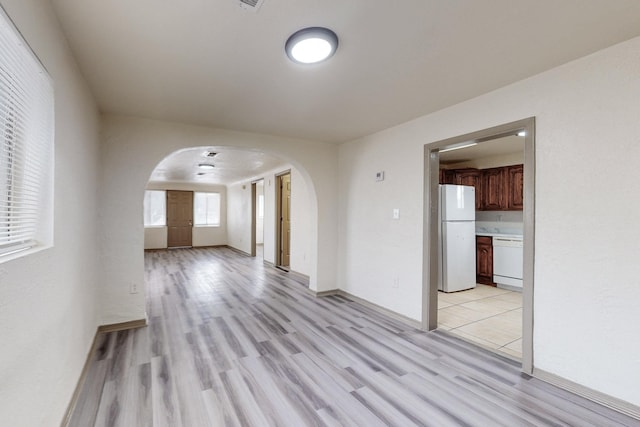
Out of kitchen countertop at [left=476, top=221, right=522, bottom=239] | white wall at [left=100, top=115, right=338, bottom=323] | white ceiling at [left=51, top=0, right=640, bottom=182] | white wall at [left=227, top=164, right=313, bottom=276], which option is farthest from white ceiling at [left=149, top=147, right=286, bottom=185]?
kitchen countertop at [left=476, top=221, right=522, bottom=239]

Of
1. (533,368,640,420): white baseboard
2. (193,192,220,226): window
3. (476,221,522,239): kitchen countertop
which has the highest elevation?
(193,192,220,226): window

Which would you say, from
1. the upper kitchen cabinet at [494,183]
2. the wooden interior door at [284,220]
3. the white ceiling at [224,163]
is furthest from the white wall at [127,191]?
the upper kitchen cabinet at [494,183]

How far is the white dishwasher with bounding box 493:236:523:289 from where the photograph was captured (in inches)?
184

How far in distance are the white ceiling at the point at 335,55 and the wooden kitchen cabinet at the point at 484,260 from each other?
3278 millimetres

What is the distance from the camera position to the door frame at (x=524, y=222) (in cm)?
229

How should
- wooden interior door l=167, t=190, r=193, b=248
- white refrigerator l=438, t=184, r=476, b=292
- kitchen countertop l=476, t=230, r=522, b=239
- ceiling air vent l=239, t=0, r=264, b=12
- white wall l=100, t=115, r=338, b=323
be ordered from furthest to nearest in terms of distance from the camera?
wooden interior door l=167, t=190, r=193, b=248
kitchen countertop l=476, t=230, r=522, b=239
white refrigerator l=438, t=184, r=476, b=292
white wall l=100, t=115, r=338, b=323
ceiling air vent l=239, t=0, r=264, b=12

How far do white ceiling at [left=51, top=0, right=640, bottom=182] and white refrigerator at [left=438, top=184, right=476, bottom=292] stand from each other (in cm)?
217

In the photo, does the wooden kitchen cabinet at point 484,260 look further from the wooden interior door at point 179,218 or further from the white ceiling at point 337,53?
the wooden interior door at point 179,218

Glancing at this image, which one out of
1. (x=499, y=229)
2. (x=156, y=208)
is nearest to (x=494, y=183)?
(x=499, y=229)

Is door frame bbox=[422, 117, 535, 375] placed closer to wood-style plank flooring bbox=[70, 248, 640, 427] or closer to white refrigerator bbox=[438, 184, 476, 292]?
wood-style plank flooring bbox=[70, 248, 640, 427]

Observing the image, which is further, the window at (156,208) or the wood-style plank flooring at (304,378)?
the window at (156,208)

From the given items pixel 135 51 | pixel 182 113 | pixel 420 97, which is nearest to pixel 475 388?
pixel 420 97

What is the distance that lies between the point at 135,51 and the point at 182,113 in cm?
117

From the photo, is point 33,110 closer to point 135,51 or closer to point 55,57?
point 55,57
